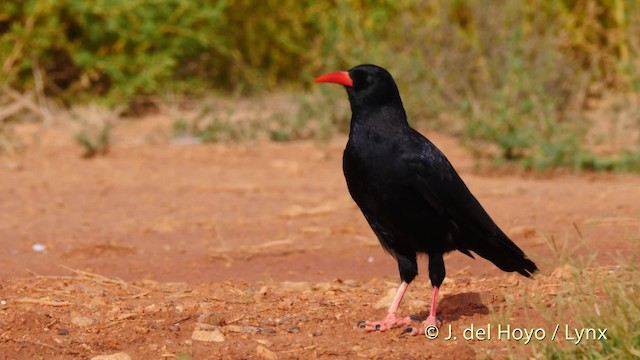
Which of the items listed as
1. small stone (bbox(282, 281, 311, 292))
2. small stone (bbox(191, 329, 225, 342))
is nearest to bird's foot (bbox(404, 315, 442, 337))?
small stone (bbox(191, 329, 225, 342))

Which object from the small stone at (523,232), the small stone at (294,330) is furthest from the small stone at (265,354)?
the small stone at (523,232)

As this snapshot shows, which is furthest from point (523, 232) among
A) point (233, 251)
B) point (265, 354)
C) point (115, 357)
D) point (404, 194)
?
point (115, 357)

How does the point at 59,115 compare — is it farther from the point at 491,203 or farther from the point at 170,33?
the point at 491,203

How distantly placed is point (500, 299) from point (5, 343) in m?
2.09

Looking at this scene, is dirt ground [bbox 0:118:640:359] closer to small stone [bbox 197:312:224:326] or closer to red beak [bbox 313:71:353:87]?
small stone [bbox 197:312:224:326]

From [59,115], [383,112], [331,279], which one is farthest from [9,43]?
[383,112]

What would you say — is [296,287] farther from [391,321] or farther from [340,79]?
[340,79]

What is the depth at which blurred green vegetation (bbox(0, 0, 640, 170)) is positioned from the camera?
10297 millimetres

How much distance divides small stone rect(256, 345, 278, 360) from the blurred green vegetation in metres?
5.81

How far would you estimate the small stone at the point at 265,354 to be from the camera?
4.26 m

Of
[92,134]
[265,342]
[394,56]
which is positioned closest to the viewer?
[265,342]

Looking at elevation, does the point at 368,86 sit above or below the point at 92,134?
above

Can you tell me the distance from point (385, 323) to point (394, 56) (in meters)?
7.01

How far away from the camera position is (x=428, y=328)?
15.4 ft
